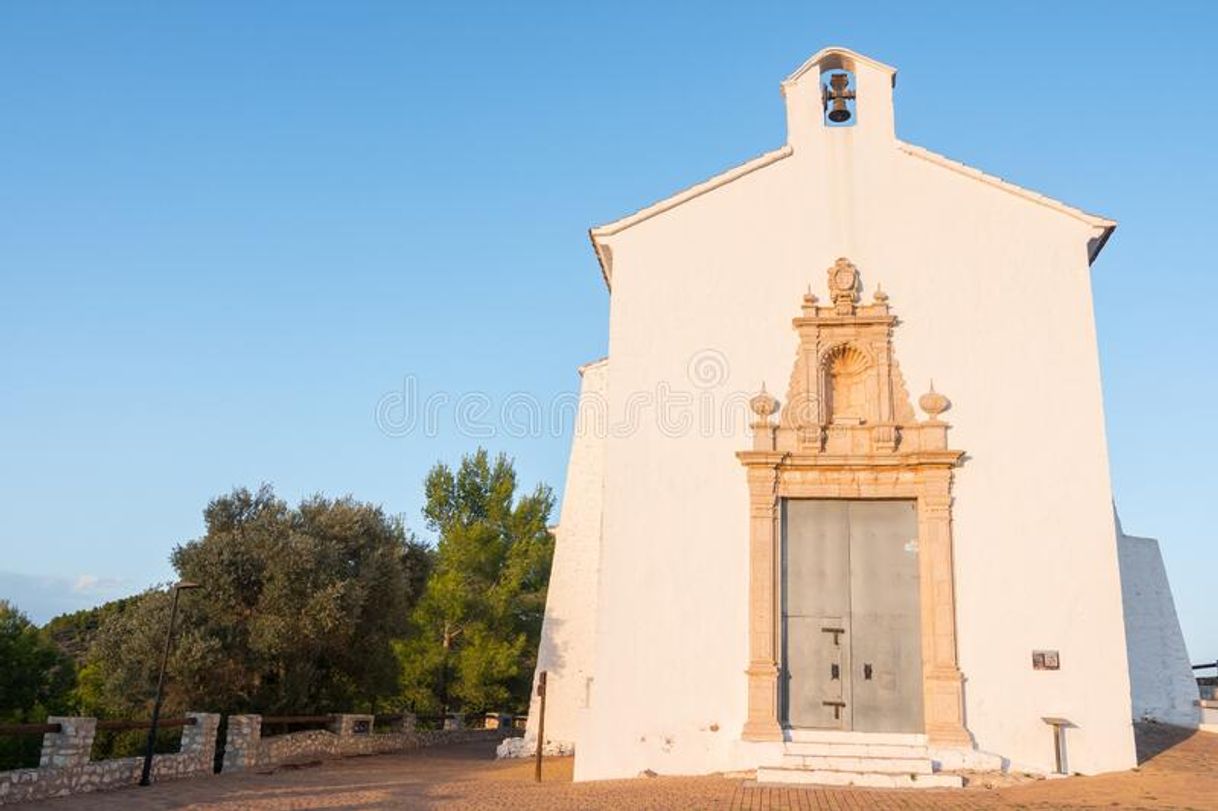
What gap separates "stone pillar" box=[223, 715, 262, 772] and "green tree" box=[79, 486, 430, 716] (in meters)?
1.52

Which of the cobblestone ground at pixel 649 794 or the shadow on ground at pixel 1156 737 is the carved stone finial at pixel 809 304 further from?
the shadow on ground at pixel 1156 737

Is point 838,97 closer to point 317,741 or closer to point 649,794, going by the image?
point 649,794

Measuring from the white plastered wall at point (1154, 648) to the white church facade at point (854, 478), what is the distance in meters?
4.32

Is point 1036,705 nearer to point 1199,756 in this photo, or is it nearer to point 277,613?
point 1199,756

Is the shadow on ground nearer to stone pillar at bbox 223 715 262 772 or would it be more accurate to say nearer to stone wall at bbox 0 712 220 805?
stone pillar at bbox 223 715 262 772

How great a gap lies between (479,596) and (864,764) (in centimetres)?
2156

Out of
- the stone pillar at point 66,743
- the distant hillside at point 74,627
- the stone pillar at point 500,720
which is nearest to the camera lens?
the stone pillar at point 66,743

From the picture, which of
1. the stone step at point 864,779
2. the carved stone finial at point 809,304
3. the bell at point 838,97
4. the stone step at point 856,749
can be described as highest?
the bell at point 838,97

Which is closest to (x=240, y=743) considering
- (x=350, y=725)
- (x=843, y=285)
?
(x=350, y=725)

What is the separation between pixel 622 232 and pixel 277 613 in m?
9.17

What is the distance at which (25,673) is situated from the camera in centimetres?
1773

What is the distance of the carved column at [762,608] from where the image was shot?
12.2 m

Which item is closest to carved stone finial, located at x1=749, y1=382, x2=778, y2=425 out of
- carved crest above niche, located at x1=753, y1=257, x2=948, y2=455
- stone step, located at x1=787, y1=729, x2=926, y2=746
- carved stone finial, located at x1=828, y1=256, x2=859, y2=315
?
carved crest above niche, located at x1=753, y1=257, x2=948, y2=455

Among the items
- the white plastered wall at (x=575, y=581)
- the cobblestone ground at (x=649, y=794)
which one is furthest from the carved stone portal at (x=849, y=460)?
the white plastered wall at (x=575, y=581)
